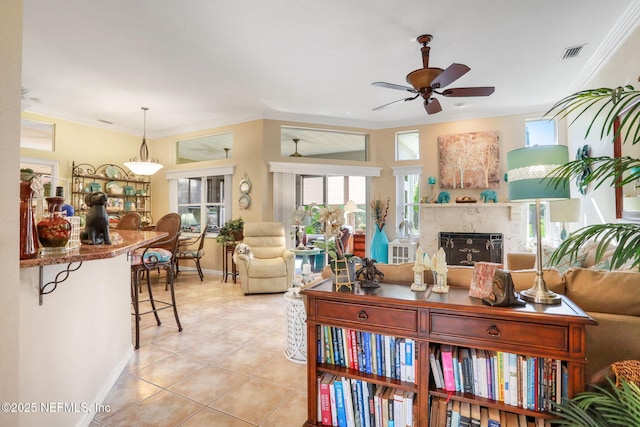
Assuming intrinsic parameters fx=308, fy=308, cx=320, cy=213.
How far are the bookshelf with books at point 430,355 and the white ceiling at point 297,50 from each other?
8.36 ft

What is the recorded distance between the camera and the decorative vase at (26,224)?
3.97 ft

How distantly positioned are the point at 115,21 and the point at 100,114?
10.9ft

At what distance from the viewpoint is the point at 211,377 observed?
2.33 meters

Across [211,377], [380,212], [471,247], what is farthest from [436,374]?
[380,212]

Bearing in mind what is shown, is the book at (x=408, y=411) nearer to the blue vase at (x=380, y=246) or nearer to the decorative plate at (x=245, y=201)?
the blue vase at (x=380, y=246)

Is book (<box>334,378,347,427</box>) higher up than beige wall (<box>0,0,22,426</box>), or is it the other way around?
beige wall (<box>0,0,22,426</box>)

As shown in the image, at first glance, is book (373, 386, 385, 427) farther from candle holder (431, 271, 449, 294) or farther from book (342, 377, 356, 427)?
candle holder (431, 271, 449, 294)

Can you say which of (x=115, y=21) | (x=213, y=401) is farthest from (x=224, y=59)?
(x=213, y=401)

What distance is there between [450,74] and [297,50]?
1661 mm

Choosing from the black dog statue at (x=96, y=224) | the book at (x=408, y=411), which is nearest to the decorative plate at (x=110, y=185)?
the black dog statue at (x=96, y=224)

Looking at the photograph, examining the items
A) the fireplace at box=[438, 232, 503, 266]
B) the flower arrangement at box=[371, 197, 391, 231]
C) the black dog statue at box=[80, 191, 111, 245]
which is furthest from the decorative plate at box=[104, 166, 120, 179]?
the fireplace at box=[438, 232, 503, 266]

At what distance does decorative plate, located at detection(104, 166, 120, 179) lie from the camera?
6.15 meters

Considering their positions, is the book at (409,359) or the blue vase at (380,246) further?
the blue vase at (380,246)

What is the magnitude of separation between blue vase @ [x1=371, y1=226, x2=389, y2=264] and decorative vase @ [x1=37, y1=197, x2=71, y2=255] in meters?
5.11
